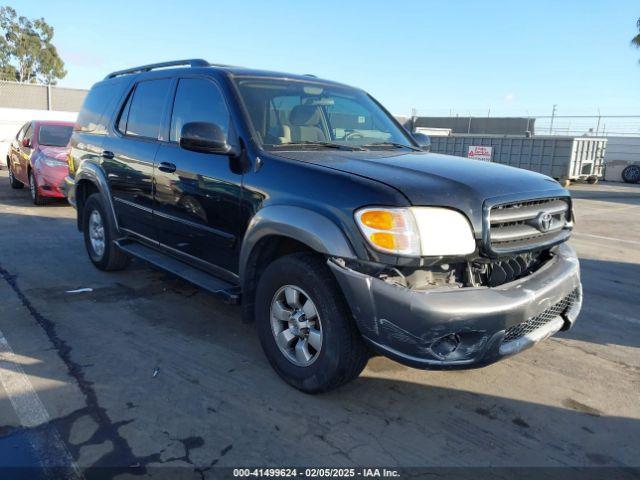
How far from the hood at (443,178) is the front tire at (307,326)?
0.64 meters

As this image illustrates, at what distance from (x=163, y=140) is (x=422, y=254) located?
2.69 meters

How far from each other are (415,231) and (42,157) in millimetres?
9333

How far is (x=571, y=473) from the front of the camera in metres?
2.61

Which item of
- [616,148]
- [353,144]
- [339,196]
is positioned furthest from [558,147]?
[339,196]

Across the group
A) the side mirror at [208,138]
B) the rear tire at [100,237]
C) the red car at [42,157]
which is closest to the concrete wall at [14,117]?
the red car at [42,157]

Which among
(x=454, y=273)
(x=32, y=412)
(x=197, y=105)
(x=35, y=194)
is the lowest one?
(x=32, y=412)

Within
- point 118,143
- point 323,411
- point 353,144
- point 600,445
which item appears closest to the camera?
point 600,445

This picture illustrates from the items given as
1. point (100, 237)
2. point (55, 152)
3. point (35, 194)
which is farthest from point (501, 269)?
point (35, 194)

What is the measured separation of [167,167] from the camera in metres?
4.21

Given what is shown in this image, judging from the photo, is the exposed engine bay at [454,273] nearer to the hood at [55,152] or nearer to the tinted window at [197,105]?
the tinted window at [197,105]

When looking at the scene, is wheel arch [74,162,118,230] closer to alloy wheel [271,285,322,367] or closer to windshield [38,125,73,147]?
alloy wheel [271,285,322,367]

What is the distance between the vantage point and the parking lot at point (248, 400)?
2707 mm

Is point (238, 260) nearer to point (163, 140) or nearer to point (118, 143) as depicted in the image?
point (163, 140)

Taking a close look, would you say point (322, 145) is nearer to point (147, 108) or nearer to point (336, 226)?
point (336, 226)
